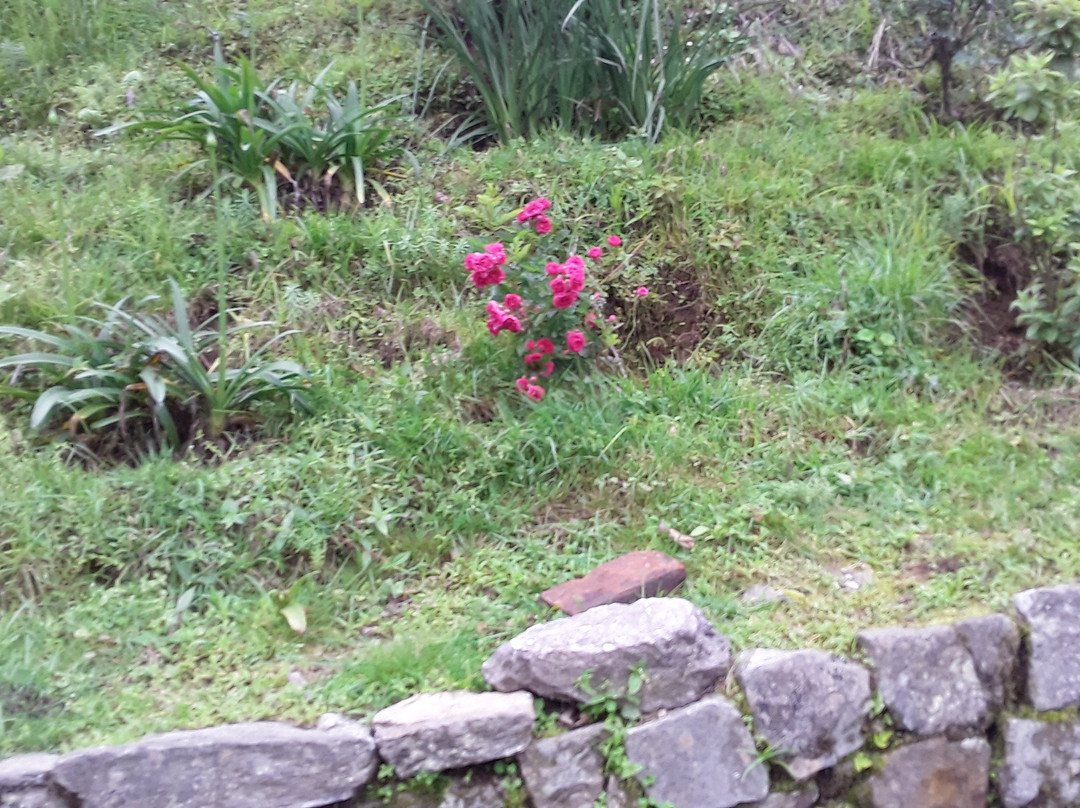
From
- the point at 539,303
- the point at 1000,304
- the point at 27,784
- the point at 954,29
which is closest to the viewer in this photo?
the point at 27,784

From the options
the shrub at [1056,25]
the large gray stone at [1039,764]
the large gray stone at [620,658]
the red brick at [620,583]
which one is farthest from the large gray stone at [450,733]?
the shrub at [1056,25]

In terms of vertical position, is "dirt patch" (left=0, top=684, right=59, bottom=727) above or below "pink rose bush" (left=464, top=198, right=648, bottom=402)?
below

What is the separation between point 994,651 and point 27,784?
259 centimetres

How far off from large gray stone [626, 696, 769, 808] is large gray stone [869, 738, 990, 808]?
1.21ft

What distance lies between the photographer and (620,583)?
2.91 meters

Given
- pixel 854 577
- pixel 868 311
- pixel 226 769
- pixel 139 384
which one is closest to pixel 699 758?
pixel 854 577

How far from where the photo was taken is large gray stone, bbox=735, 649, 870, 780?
2613 mm

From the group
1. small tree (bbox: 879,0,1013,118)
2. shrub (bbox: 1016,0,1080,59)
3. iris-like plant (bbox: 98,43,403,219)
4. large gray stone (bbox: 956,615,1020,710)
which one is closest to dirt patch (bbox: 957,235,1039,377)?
shrub (bbox: 1016,0,1080,59)

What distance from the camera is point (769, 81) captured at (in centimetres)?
520

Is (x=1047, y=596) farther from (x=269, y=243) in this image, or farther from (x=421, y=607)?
(x=269, y=243)

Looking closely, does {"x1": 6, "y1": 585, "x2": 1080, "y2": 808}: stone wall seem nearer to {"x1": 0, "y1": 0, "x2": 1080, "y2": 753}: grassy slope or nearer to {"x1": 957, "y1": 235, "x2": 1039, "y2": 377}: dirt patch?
{"x1": 0, "y1": 0, "x2": 1080, "y2": 753}: grassy slope

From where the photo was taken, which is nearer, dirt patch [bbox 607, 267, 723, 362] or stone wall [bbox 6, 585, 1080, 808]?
stone wall [bbox 6, 585, 1080, 808]

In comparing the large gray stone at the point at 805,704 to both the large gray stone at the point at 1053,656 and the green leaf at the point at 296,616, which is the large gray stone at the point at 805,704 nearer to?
the large gray stone at the point at 1053,656

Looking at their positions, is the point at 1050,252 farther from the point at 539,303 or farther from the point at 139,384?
the point at 139,384
